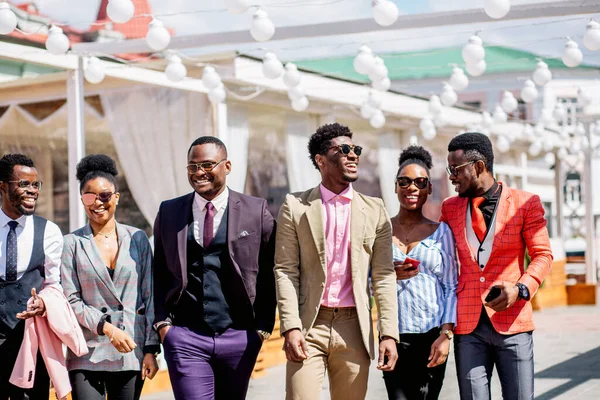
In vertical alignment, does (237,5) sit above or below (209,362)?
above

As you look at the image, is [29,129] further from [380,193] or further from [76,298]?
[76,298]

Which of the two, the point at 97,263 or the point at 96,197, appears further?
the point at 96,197

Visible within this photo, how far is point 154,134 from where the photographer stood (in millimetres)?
11422

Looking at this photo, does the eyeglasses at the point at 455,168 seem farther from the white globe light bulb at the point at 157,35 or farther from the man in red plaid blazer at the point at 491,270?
the white globe light bulb at the point at 157,35

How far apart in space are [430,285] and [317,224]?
768 millimetres

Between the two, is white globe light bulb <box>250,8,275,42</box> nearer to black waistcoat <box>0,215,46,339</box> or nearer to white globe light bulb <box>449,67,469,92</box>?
white globe light bulb <box>449,67,469,92</box>

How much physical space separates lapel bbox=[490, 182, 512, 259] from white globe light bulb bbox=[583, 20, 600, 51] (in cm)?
350

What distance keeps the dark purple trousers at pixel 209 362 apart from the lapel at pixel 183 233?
0.93ft

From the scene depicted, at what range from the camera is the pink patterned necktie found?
14.9 feet

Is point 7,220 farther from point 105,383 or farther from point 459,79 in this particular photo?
point 459,79

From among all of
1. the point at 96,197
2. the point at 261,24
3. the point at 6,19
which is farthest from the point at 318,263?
the point at 6,19

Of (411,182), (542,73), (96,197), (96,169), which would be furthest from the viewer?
(542,73)

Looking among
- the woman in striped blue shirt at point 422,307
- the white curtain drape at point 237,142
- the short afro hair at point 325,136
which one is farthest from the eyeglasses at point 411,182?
the white curtain drape at point 237,142

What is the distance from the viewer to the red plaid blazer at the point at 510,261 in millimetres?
4597
